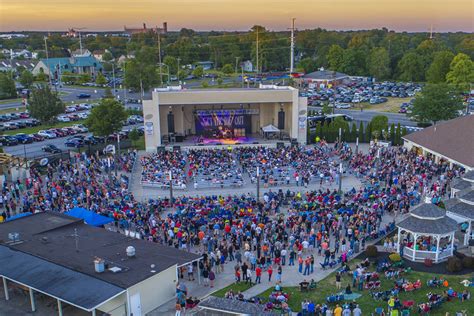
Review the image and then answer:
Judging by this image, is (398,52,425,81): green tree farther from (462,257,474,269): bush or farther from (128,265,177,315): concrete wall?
(128,265,177,315): concrete wall

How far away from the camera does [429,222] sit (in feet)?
71.7

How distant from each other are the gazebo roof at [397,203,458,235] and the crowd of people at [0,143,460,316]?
2.20 m

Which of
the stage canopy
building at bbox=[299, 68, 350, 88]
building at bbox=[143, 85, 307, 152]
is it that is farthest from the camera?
building at bbox=[299, 68, 350, 88]

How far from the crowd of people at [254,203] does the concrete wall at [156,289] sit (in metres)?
1.85

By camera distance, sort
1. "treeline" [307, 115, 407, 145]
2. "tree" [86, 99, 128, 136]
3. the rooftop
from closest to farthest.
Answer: the rooftop
"tree" [86, 99, 128, 136]
"treeline" [307, 115, 407, 145]

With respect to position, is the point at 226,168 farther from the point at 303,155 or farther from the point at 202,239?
the point at 202,239

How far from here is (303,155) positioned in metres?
37.4

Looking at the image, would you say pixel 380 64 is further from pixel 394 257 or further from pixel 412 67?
pixel 394 257

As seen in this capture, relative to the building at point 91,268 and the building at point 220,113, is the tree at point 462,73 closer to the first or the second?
the building at point 220,113

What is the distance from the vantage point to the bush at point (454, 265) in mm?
20359

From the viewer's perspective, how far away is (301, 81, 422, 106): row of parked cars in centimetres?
7275

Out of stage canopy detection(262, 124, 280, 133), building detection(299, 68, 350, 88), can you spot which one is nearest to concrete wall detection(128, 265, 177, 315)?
stage canopy detection(262, 124, 280, 133)

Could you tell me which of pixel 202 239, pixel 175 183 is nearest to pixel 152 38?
pixel 175 183

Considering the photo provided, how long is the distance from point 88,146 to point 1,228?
2002 cm
